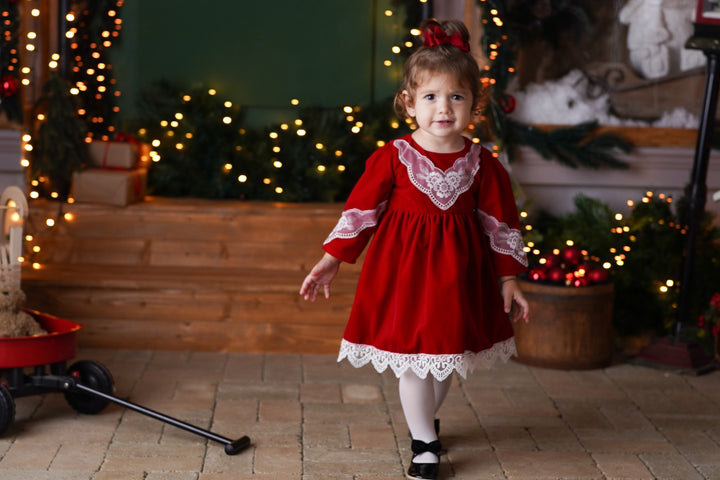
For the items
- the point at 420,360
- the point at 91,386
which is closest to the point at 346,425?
the point at 420,360

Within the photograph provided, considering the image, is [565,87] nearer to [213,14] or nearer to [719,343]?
[719,343]

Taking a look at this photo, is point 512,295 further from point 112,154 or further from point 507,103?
point 112,154

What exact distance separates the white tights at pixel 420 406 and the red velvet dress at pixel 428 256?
0.12 meters

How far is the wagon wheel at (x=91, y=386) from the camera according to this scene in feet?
11.9

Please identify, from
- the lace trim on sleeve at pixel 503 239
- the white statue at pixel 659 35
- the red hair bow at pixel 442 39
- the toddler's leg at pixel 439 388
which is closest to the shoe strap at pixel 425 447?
the toddler's leg at pixel 439 388

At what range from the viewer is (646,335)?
4820 mm

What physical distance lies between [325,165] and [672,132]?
194 centimetres

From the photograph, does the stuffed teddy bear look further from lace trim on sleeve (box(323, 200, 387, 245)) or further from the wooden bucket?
the wooden bucket

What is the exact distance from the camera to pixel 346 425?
3.65 meters

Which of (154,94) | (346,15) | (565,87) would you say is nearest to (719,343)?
(565,87)

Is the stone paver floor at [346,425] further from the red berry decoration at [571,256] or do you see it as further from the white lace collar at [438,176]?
the white lace collar at [438,176]

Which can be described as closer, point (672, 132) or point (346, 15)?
point (672, 132)

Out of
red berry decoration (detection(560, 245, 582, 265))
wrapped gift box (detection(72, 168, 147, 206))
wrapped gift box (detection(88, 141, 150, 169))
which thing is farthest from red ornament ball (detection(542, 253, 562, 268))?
wrapped gift box (detection(88, 141, 150, 169))

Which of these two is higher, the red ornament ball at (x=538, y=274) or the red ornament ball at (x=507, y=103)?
the red ornament ball at (x=507, y=103)
